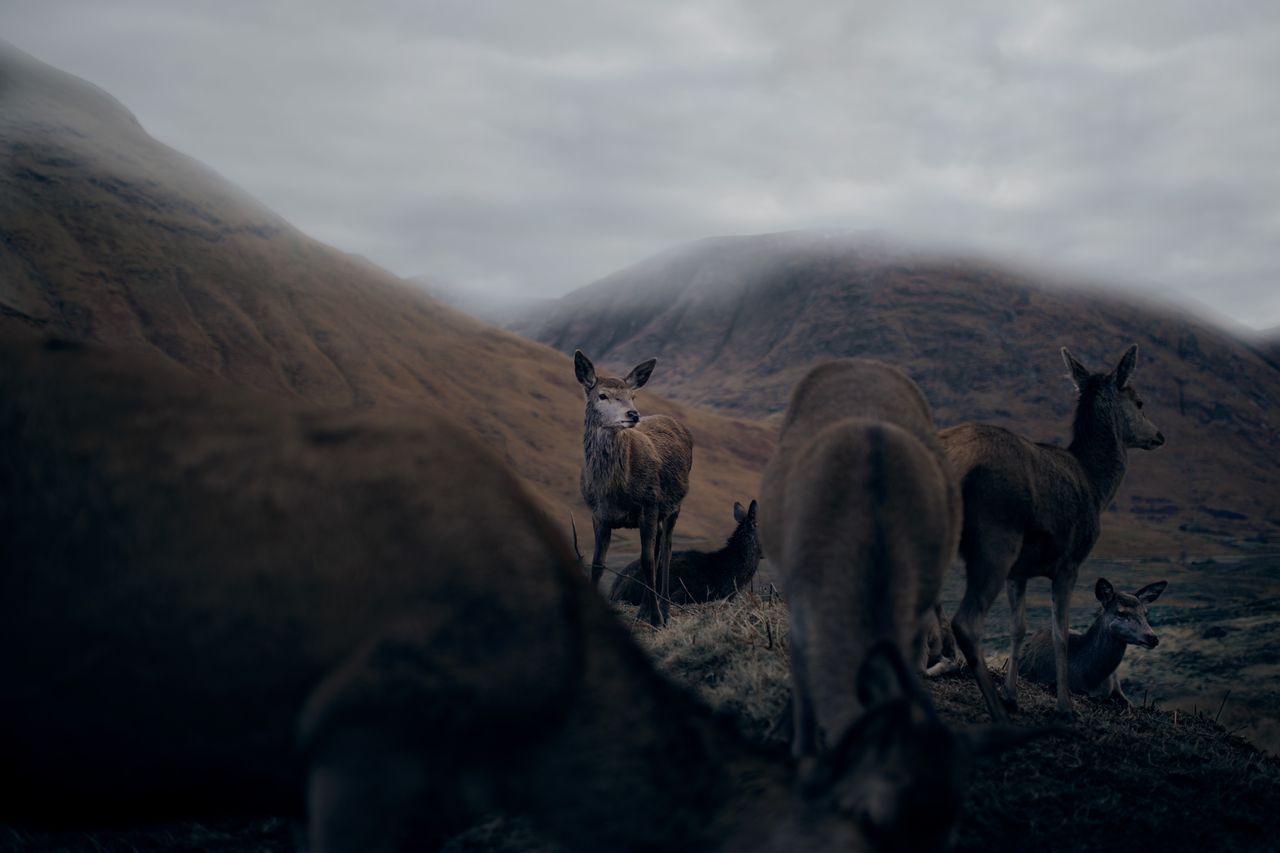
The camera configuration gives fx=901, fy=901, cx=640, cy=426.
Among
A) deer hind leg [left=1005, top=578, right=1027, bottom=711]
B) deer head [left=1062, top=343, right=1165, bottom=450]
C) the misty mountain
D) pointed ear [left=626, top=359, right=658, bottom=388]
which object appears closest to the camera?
deer hind leg [left=1005, top=578, right=1027, bottom=711]

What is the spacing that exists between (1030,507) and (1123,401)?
3.03m

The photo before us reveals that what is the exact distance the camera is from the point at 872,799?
9.26 ft

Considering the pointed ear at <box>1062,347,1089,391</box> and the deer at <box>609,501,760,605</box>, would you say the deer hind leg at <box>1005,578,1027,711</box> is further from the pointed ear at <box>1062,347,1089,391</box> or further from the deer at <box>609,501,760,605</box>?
the deer at <box>609,501,760,605</box>

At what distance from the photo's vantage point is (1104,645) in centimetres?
1215

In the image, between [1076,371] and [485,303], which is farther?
[485,303]

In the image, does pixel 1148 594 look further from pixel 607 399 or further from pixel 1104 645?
pixel 607 399

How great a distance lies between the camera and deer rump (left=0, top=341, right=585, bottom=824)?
9.07 ft

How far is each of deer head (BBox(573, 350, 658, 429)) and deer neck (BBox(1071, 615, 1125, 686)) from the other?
694 centimetres

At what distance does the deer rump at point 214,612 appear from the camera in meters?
2.77

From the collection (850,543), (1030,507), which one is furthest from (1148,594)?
(850,543)

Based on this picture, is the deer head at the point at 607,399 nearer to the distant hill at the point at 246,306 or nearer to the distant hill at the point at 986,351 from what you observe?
the distant hill at the point at 246,306

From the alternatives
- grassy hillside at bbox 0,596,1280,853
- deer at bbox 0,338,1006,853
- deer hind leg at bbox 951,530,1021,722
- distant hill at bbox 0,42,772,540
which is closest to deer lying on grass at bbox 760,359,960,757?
deer at bbox 0,338,1006,853

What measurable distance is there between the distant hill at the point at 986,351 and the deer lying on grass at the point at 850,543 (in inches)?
1909

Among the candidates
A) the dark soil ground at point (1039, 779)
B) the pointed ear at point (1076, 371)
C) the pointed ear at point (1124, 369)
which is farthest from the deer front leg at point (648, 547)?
the pointed ear at point (1124, 369)
